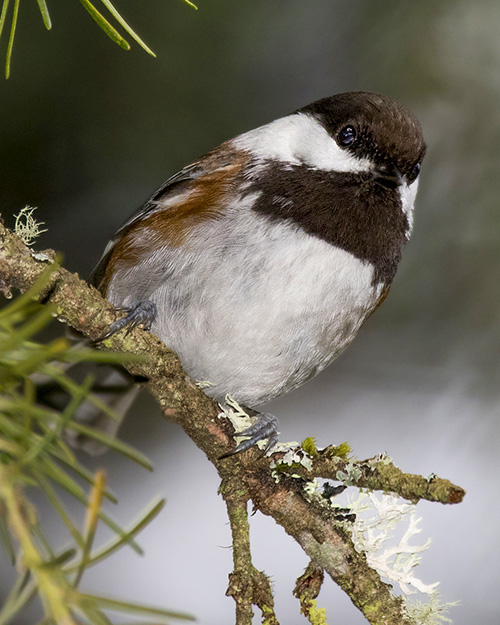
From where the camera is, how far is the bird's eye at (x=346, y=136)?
5.81 ft

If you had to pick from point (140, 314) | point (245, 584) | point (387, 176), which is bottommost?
point (245, 584)

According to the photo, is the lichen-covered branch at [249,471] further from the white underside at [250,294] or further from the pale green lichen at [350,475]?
the white underside at [250,294]

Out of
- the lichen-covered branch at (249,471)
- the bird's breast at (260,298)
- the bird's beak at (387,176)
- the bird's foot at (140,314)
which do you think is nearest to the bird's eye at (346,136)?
the bird's beak at (387,176)

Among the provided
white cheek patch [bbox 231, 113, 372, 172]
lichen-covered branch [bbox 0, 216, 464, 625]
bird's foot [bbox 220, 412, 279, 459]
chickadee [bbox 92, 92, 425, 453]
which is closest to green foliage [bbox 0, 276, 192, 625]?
lichen-covered branch [bbox 0, 216, 464, 625]

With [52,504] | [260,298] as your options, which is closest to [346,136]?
[260,298]

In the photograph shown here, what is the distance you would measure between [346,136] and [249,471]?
96cm

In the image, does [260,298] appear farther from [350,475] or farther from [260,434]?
[350,475]

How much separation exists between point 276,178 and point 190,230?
26cm

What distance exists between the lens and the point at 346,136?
1785 mm

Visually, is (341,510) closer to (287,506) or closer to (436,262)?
(287,506)

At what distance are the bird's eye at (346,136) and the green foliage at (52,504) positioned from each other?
141 centimetres

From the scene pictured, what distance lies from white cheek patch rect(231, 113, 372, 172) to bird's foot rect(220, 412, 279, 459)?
2.20 ft

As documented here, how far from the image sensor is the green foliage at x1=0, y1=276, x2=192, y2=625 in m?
0.42

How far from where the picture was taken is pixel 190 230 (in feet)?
5.44
